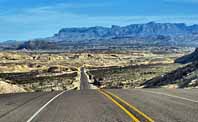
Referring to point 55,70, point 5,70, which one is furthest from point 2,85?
point 5,70

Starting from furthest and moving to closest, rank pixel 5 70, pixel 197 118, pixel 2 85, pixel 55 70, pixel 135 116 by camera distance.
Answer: pixel 5 70
pixel 55 70
pixel 2 85
pixel 135 116
pixel 197 118

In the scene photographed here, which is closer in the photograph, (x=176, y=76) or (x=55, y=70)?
(x=176, y=76)

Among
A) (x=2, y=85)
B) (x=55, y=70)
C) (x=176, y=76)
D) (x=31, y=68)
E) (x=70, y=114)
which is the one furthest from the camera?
(x=31, y=68)

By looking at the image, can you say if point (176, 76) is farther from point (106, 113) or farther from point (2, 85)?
point (106, 113)

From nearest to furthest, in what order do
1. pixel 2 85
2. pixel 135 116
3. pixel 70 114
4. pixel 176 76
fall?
pixel 135 116 → pixel 70 114 → pixel 2 85 → pixel 176 76

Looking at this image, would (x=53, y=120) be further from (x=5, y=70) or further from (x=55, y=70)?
(x=5, y=70)

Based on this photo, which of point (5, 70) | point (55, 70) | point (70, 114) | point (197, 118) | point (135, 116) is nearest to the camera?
point (197, 118)

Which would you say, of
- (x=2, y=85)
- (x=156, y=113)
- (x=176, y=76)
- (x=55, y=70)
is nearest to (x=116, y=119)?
(x=156, y=113)

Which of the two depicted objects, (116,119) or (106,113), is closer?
(116,119)
